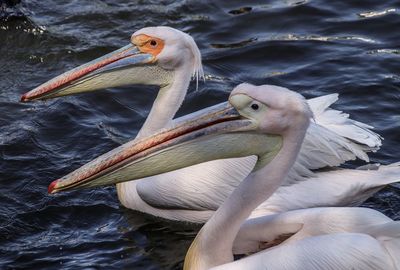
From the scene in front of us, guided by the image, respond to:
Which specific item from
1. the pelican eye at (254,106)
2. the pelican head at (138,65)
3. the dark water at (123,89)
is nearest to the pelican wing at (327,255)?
the pelican eye at (254,106)

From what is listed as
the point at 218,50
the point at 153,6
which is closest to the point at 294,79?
the point at 218,50

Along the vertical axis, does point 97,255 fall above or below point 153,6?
below

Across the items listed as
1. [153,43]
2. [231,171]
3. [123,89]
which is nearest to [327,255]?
[231,171]

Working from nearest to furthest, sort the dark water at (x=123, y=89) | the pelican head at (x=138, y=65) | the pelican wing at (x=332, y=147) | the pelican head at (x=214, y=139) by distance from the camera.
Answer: the pelican head at (x=214, y=139), the pelican wing at (x=332, y=147), the dark water at (x=123, y=89), the pelican head at (x=138, y=65)

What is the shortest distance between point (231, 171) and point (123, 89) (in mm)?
2196

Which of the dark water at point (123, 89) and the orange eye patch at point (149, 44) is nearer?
the dark water at point (123, 89)

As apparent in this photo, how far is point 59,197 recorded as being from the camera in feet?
19.1

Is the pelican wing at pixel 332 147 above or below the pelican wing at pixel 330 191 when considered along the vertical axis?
above

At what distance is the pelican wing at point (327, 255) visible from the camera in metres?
4.12

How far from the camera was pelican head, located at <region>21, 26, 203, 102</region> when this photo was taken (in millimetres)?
5641

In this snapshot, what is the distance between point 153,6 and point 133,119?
1922 millimetres

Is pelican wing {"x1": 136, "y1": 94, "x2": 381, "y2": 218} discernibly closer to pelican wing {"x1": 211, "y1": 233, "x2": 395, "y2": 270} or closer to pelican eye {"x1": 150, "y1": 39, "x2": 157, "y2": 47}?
pelican eye {"x1": 150, "y1": 39, "x2": 157, "y2": 47}

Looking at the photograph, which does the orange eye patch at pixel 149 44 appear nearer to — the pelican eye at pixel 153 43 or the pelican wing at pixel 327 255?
the pelican eye at pixel 153 43

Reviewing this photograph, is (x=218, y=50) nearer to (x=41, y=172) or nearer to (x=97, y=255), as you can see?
(x=41, y=172)
